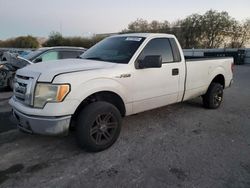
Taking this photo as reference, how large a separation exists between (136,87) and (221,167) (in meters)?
1.80

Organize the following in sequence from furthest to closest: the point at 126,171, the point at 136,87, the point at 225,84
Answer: the point at 225,84 → the point at 136,87 → the point at 126,171

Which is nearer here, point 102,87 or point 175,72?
point 102,87

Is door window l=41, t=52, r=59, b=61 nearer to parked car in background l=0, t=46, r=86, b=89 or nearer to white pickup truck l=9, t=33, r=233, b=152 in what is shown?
parked car in background l=0, t=46, r=86, b=89

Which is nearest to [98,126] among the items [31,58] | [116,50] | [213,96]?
[116,50]

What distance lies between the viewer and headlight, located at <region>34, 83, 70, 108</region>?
10.4 feet

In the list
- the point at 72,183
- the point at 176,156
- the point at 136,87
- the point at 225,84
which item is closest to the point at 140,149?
the point at 176,156

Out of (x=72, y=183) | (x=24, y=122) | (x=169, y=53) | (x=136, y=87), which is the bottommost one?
(x=72, y=183)

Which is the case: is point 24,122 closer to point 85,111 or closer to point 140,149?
point 85,111

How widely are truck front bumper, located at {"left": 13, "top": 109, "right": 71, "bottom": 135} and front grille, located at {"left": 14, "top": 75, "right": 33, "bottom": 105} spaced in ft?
0.79

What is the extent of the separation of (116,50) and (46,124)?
1.99 m

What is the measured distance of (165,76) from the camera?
4.52m

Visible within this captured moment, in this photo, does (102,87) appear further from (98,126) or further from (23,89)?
(23,89)

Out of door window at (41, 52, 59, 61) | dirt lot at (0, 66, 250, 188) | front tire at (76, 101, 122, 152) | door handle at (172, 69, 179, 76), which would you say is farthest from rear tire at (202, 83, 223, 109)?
door window at (41, 52, 59, 61)

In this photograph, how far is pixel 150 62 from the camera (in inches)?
156
